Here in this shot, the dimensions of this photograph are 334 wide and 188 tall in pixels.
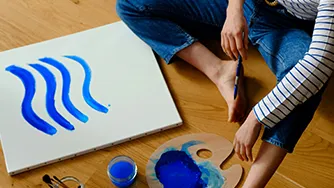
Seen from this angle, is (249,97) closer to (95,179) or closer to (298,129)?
(298,129)

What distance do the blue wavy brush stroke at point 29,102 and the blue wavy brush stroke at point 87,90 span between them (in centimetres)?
12

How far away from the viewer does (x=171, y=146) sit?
4.02 ft

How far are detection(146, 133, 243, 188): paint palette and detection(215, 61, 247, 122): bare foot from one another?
73 millimetres

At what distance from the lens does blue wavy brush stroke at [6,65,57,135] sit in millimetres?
1266

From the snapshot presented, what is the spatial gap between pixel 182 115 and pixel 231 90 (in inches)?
5.6

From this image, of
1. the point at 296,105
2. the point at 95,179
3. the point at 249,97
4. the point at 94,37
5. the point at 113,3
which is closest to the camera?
the point at 296,105

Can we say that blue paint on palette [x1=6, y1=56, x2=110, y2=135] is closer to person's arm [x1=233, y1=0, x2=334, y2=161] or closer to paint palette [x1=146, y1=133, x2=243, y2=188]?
paint palette [x1=146, y1=133, x2=243, y2=188]

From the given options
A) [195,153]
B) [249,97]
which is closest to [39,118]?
[195,153]

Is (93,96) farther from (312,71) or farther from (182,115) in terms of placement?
(312,71)

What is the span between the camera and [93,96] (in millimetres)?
1314

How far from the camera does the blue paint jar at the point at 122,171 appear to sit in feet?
3.76

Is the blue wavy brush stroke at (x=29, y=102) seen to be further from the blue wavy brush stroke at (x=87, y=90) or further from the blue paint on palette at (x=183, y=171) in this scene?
the blue paint on palette at (x=183, y=171)

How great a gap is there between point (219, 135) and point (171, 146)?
0.41 feet

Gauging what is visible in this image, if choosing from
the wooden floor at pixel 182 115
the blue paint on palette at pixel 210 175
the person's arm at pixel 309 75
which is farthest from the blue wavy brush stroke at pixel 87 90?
the person's arm at pixel 309 75
